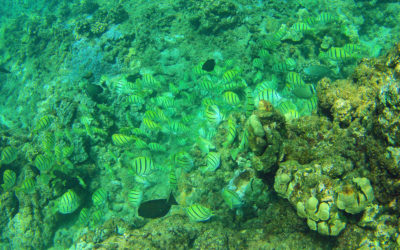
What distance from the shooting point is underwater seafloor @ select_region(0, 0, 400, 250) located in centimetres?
251

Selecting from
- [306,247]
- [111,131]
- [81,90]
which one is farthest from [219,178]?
[81,90]

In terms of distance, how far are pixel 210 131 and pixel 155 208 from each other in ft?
6.27

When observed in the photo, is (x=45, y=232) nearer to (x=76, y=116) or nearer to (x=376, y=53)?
(x=76, y=116)

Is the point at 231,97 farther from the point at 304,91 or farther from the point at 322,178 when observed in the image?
the point at 322,178

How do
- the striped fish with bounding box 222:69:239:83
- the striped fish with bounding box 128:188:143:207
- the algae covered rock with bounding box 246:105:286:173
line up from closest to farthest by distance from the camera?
the algae covered rock with bounding box 246:105:286:173
the striped fish with bounding box 128:188:143:207
the striped fish with bounding box 222:69:239:83

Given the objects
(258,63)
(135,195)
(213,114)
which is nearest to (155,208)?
(135,195)

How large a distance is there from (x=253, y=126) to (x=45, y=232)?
6.10 metres

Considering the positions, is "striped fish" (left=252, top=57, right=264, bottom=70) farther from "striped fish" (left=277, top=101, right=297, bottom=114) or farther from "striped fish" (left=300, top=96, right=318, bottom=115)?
"striped fish" (left=277, top=101, right=297, bottom=114)

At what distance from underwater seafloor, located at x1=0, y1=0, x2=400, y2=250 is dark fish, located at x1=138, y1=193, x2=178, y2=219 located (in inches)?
1.3

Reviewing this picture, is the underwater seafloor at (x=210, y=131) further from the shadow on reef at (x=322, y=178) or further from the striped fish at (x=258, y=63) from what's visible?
the striped fish at (x=258, y=63)

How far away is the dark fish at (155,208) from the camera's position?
3800mm

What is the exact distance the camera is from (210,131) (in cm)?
480

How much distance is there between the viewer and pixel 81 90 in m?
6.89

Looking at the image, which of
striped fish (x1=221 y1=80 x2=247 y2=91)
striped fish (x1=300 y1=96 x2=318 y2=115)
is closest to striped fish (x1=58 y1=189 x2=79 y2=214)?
striped fish (x1=221 y1=80 x2=247 y2=91)
